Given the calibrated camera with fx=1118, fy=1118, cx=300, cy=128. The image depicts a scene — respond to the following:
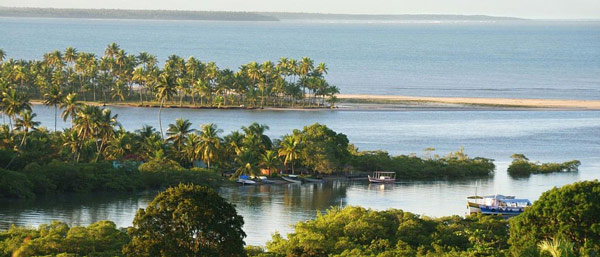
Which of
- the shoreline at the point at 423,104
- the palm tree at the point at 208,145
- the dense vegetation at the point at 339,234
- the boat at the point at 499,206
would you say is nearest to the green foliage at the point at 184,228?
the dense vegetation at the point at 339,234

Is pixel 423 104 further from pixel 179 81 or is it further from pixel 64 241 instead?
pixel 64 241

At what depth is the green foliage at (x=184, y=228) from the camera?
4294cm

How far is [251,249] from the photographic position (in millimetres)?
55000

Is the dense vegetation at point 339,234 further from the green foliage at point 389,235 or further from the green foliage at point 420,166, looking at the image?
the green foliage at point 420,166

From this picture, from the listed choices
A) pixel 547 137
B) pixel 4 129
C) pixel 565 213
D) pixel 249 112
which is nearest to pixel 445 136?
pixel 547 137

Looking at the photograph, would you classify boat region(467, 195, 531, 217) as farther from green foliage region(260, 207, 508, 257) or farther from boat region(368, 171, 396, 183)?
green foliage region(260, 207, 508, 257)

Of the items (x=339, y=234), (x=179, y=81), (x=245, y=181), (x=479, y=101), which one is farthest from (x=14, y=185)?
(x=479, y=101)

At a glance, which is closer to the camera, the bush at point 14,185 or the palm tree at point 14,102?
the bush at point 14,185

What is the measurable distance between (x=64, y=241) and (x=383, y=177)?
4663 centimetres

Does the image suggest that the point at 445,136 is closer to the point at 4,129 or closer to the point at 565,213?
the point at 4,129

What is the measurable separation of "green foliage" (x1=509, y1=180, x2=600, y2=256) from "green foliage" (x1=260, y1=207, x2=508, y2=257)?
3.56m

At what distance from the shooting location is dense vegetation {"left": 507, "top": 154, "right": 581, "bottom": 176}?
101188 mm

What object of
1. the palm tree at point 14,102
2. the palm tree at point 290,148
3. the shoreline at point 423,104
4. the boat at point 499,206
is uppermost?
the shoreline at point 423,104

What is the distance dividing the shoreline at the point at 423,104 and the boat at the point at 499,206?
225 feet
